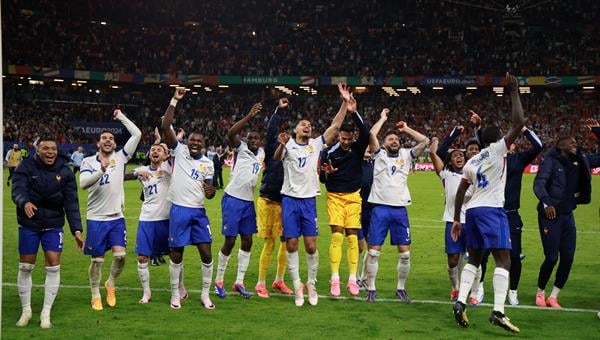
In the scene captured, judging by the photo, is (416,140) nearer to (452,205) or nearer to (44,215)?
(452,205)

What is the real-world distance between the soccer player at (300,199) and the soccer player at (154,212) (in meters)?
1.63

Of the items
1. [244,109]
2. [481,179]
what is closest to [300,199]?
[481,179]

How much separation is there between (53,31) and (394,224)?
60.3 m

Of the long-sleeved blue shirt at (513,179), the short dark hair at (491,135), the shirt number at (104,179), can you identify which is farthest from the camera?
the long-sleeved blue shirt at (513,179)

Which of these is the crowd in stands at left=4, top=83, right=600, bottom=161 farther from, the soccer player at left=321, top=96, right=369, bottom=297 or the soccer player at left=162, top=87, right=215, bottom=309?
the soccer player at left=162, top=87, right=215, bottom=309

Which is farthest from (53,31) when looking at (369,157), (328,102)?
(369,157)

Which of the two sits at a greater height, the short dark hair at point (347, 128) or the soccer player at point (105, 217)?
the short dark hair at point (347, 128)

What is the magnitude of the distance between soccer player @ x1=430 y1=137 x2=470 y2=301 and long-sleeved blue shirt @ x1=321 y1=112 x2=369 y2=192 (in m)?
1.25

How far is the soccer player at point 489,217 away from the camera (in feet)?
28.1

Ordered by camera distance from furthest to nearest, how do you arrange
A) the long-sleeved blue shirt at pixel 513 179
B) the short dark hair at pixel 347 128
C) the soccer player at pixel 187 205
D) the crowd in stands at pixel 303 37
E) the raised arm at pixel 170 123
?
the crowd in stands at pixel 303 37
the short dark hair at pixel 347 128
the long-sleeved blue shirt at pixel 513 179
the soccer player at pixel 187 205
the raised arm at pixel 170 123

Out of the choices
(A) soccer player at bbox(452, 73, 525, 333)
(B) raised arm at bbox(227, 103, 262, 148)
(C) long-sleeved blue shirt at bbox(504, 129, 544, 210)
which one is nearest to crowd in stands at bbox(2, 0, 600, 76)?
(C) long-sleeved blue shirt at bbox(504, 129, 544, 210)

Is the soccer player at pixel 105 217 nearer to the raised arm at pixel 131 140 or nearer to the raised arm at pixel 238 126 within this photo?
the raised arm at pixel 131 140

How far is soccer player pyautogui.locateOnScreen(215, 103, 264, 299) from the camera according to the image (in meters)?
10.6

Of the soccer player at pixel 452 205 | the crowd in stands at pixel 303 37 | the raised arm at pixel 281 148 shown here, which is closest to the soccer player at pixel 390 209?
the soccer player at pixel 452 205
